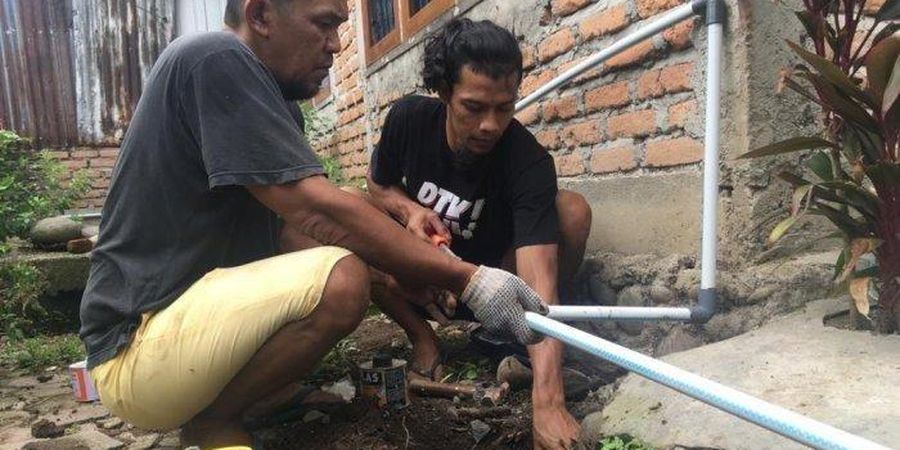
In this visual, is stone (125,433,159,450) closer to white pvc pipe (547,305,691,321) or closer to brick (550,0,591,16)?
white pvc pipe (547,305,691,321)

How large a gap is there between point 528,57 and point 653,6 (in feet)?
2.61

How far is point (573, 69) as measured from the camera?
2.47m

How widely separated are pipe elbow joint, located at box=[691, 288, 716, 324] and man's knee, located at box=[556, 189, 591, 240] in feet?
1.58

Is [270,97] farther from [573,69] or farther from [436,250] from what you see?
[573,69]

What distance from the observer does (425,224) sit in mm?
2260

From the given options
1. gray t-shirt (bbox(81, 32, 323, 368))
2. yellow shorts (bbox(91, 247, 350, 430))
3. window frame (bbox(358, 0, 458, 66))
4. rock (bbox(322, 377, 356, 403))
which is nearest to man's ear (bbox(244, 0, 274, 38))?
gray t-shirt (bbox(81, 32, 323, 368))

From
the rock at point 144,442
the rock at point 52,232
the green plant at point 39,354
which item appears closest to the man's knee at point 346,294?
the rock at point 144,442

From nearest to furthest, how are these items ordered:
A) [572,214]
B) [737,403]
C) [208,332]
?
[737,403]
[208,332]
[572,214]

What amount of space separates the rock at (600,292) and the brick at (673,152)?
50 cm

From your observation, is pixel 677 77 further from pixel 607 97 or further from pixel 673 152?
pixel 607 97

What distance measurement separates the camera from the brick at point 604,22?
2314mm

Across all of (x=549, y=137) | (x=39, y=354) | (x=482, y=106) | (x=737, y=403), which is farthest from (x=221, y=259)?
(x=39, y=354)

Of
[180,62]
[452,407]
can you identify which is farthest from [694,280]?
[180,62]

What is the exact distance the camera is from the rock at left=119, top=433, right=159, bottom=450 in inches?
81.9
